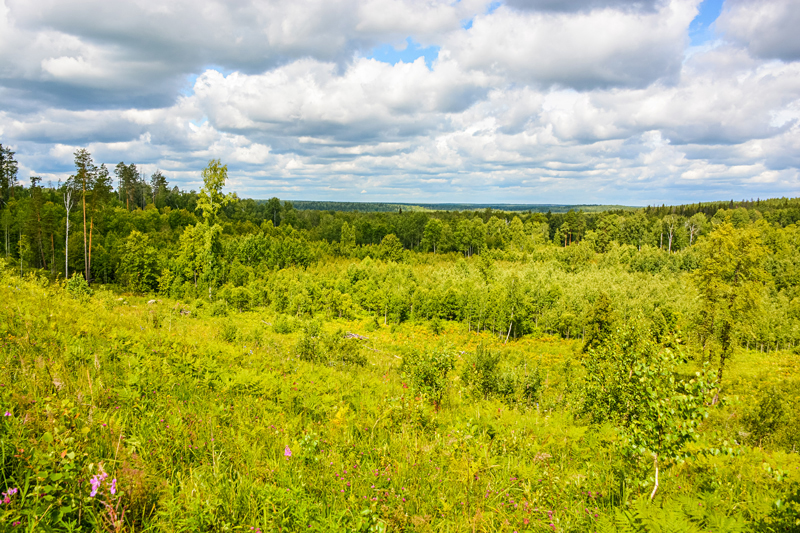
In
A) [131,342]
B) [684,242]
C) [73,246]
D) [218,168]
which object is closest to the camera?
[131,342]

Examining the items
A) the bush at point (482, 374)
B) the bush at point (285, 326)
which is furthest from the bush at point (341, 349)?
the bush at point (285, 326)

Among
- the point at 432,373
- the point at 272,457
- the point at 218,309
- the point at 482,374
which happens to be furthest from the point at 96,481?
the point at 218,309

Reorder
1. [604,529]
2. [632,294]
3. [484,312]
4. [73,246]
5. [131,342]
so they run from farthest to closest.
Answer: [632,294]
[484,312]
[73,246]
[131,342]
[604,529]

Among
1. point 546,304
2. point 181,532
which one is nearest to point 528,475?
point 181,532

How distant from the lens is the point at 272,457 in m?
4.23

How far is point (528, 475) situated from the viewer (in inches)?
→ 179

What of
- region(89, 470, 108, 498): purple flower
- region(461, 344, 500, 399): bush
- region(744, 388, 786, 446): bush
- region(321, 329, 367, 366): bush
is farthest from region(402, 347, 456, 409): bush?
region(744, 388, 786, 446): bush

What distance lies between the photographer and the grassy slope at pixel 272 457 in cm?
306

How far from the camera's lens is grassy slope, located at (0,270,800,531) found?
3057mm

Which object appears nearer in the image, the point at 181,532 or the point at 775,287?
the point at 181,532

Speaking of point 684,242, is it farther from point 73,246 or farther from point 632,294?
point 73,246

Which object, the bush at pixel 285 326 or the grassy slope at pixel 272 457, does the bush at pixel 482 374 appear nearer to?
the grassy slope at pixel 272 457

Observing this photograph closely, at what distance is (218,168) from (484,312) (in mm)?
40747

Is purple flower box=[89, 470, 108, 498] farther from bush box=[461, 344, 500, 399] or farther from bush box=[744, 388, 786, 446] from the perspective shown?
bush box=[744, 388, 786, 446]
